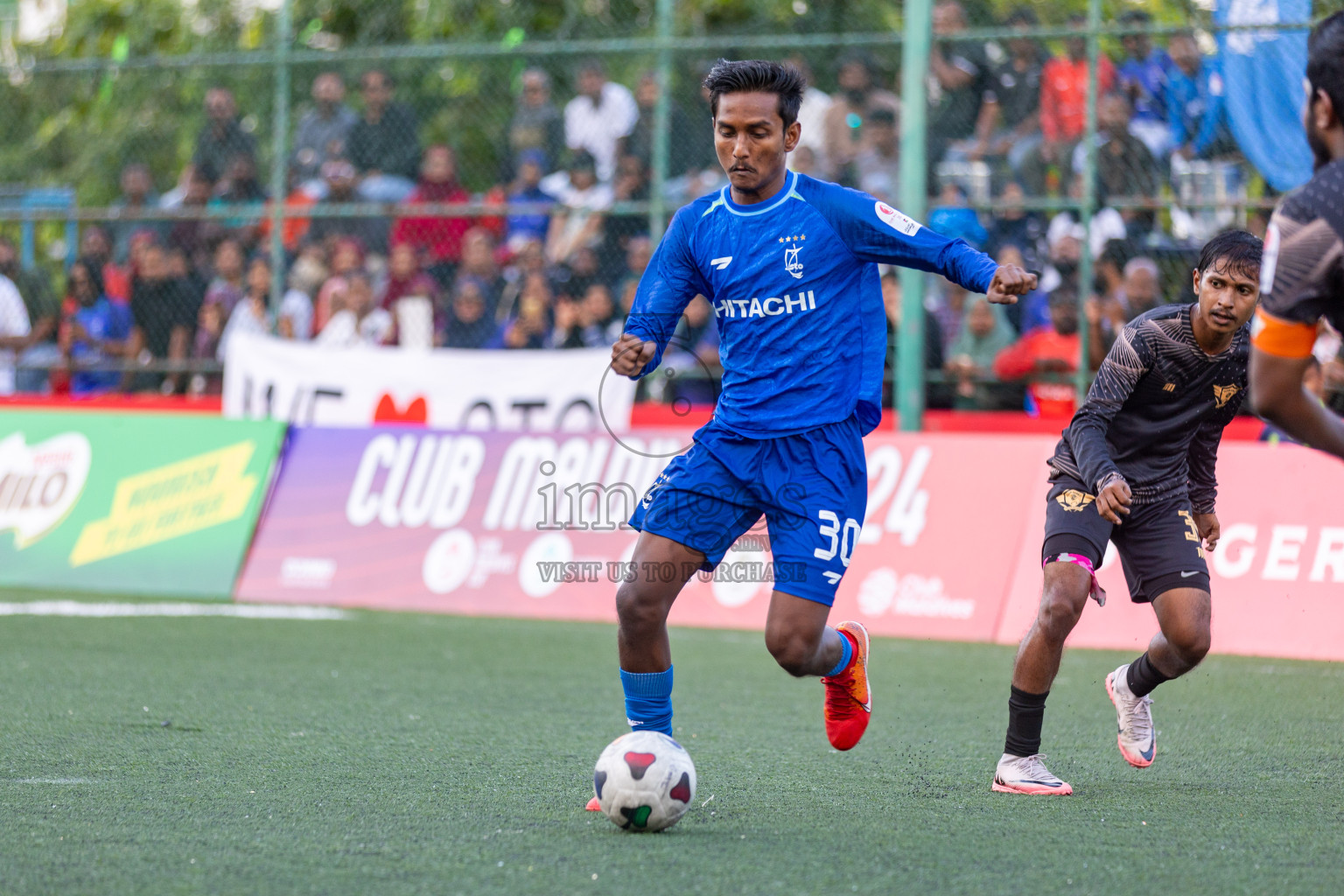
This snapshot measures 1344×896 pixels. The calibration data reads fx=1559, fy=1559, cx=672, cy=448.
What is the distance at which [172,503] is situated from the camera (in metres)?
11.3

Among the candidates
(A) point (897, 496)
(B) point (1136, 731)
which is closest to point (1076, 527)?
(B) point (1136, 731)

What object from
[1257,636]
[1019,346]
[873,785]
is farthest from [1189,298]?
[873,785]

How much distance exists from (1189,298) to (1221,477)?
1.32 metres

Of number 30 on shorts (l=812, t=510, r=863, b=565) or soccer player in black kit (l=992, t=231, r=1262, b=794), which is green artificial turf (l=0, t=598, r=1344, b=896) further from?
number 30 on shorts (l=812, t=510, r=863, b=565)

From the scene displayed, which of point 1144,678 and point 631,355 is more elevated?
point 631,355

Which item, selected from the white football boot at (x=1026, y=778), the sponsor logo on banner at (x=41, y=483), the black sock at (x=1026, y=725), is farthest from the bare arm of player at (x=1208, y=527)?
the sponsor logo on banner at (x=41, y=483)

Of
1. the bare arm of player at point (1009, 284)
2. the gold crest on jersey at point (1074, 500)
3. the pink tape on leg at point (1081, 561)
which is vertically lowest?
the pink tape on leg at point (1081, 561)

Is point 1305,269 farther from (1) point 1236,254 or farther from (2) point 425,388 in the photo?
(2) point 425,388

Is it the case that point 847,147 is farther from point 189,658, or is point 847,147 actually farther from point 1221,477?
point 189,658

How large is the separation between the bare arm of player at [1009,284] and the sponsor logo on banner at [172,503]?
26.2 ft

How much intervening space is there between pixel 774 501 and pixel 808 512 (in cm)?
11

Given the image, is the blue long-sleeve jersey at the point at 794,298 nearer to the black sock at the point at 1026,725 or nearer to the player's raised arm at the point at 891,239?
the player's raised arm at the point at 891,239

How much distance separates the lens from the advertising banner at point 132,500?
11.2 m

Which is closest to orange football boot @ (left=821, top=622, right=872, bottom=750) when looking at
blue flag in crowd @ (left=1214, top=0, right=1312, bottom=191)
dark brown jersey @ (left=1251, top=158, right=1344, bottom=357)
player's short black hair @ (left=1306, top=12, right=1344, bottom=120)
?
A: dark brown jersey @ (left=1251, top=158, right=1344, bottom=357)
